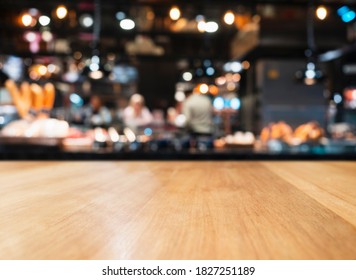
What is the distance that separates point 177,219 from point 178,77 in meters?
8.27

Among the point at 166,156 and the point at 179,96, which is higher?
the point at 179,96

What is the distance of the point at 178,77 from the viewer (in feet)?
28.2

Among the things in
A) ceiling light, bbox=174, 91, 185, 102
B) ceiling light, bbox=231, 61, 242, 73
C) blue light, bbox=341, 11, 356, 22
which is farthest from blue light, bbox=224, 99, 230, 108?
blue light, bbox=341, 11, 356, 22

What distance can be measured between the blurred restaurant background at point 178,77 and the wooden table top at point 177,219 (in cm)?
154

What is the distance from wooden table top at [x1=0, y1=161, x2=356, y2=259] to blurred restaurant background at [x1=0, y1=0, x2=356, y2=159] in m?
1.54

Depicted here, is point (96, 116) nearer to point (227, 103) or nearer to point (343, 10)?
point (227, 103)

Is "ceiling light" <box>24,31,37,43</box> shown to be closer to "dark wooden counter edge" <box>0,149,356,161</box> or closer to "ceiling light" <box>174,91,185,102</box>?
"ceiling light" <box>174,91,185,102</box>

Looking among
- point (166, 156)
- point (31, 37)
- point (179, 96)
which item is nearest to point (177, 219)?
point (166, 156)

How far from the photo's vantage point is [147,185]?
762 mm

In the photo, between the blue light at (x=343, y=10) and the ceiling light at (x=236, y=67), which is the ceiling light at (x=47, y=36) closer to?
the ceiling light at (x=236, y=67)

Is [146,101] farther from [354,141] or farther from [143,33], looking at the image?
[354,141]

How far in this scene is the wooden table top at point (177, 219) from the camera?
35 centimetres

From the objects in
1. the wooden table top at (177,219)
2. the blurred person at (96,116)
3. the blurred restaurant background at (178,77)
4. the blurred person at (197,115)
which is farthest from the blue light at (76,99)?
the wooden table top at (177,219)

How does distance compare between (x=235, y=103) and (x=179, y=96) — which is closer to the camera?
(x=179, y=96)
